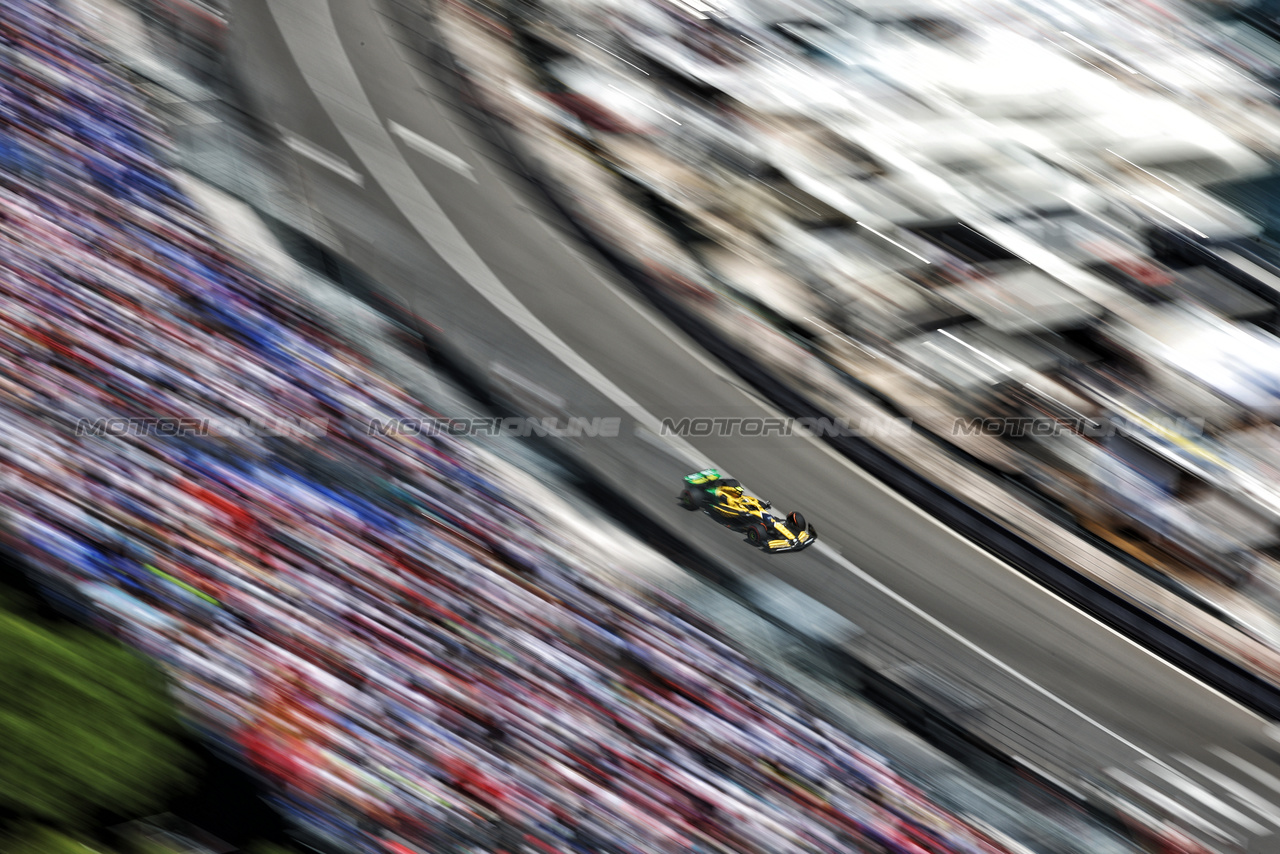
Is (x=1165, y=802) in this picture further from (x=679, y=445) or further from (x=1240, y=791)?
(x=679, y=445)

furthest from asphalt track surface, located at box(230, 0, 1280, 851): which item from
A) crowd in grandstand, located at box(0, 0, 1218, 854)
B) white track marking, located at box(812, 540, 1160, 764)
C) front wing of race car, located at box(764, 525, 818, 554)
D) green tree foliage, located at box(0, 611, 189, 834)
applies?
green tree foliage, located at box(0, 611, 189, 834)

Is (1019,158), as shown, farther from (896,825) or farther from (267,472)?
(267,472)

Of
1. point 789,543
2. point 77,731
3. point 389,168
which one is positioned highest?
point 389,168

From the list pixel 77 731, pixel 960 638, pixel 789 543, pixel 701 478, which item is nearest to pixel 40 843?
pixel 77 731

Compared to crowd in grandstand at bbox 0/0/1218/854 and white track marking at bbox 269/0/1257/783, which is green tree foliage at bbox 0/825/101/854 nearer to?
crowd in grandstand at bbox 0/0/1218/854

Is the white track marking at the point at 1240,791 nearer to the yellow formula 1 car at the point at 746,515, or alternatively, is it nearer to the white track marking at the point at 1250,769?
the white track marking at the point at 1250,769

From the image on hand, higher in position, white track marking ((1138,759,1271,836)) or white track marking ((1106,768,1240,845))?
white track marking ((1138,759,1271,836))
